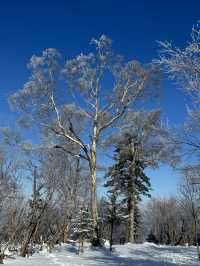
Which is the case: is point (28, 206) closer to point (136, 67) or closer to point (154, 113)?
point (136, 67)

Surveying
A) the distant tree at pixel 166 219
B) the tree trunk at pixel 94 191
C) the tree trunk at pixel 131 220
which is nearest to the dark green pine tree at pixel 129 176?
the tree trunk at pixel 131 220

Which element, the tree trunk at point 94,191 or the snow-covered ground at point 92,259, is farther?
the tree trunk at point 94,191

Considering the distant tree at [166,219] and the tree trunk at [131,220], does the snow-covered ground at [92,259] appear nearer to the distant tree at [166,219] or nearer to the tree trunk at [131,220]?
the tree trunk at [131,220]

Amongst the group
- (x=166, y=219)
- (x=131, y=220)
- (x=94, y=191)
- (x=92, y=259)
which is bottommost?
(x=92, y=259)

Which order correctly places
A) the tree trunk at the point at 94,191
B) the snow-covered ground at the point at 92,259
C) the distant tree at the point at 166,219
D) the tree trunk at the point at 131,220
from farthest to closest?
the distant tree at the point at 166,219 < the tree trunk at the point at 131,220 < the tree trunk at the point at 94,191 < the snow-covered ground at the point at 92,259

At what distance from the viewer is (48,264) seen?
10.2 metres

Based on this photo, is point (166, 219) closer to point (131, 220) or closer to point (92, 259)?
point (131, 220)

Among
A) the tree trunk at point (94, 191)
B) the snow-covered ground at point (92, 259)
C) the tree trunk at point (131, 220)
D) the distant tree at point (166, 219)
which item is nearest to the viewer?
the snow-covered ground at point (92, 259)

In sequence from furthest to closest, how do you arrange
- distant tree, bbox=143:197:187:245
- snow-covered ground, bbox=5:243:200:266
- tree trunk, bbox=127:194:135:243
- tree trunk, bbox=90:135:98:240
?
1. distant tree, bbox=143:197:187:245
2. tree trunk, bbox=127:194:135:243
3. tree trunk, bbox=90:135:98:240
4. snow-covered ground, bbox=5:243:200:266

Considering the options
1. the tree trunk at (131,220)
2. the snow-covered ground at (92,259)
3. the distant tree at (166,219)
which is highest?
the distant tree at (166,219)

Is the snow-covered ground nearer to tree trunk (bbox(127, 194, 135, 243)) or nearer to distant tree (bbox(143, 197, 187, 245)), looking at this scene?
tree trunk (bbox(127, 194, 135, 243))

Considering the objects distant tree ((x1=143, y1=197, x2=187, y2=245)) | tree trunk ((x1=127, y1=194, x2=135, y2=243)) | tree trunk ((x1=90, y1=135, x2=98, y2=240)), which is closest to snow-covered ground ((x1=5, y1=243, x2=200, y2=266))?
tree trunk ((x1=90, y1=135, x2=98, y2=240))

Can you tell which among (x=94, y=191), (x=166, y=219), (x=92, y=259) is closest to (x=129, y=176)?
(x=94, y=191)

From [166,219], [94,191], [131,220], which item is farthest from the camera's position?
[166,219]
